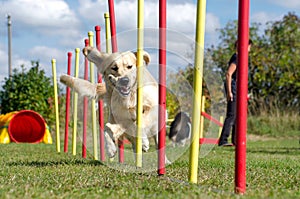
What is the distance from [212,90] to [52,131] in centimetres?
554

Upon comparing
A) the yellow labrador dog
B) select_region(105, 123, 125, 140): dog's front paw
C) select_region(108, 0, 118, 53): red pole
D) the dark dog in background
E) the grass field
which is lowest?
the dark dog in background

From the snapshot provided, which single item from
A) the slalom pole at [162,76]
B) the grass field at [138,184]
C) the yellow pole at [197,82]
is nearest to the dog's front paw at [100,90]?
the grass field at [138,184]

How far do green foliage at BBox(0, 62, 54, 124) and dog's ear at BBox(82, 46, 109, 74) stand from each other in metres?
11.2

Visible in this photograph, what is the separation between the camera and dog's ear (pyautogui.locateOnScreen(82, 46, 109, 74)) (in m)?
6.23

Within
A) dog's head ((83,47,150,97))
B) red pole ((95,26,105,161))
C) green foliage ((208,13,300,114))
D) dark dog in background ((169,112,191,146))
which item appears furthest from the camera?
green foliage ((208,13,300,114))

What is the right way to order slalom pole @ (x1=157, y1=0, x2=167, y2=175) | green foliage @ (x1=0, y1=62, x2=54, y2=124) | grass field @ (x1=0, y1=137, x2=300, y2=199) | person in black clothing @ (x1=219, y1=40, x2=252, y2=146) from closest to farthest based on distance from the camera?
1. grass field @ (x1=0, y1=137, x2=300, y2=199)
2. slalom pole @ (x1=157, y1=0, x2=167, y2=175)
3. person in black clothing @ (x1=219, y1=40, x2=252, y2=146)
4. green foliage @ (x1=0, y1=62, x2=54, y2=124)

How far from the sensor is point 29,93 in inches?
676

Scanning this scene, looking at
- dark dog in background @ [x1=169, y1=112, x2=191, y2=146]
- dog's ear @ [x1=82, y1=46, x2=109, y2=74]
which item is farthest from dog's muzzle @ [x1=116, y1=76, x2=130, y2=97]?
dark dog in background @ [x1=169, y1=112, x2=191, y2=146]

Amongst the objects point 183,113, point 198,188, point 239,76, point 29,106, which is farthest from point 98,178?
point 29,106

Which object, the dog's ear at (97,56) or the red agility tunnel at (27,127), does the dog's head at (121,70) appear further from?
the red agility tunnel at (27,127)

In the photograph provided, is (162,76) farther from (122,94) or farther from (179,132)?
(179,132)

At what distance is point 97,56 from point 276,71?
16.4 m

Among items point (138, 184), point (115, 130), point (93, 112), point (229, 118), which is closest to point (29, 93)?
Result: point (229, 118)

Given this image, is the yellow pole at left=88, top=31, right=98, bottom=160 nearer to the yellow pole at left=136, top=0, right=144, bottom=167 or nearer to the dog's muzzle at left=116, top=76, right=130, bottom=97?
the dog's muzzle at left=116, top=76, right=130, bottom=97
